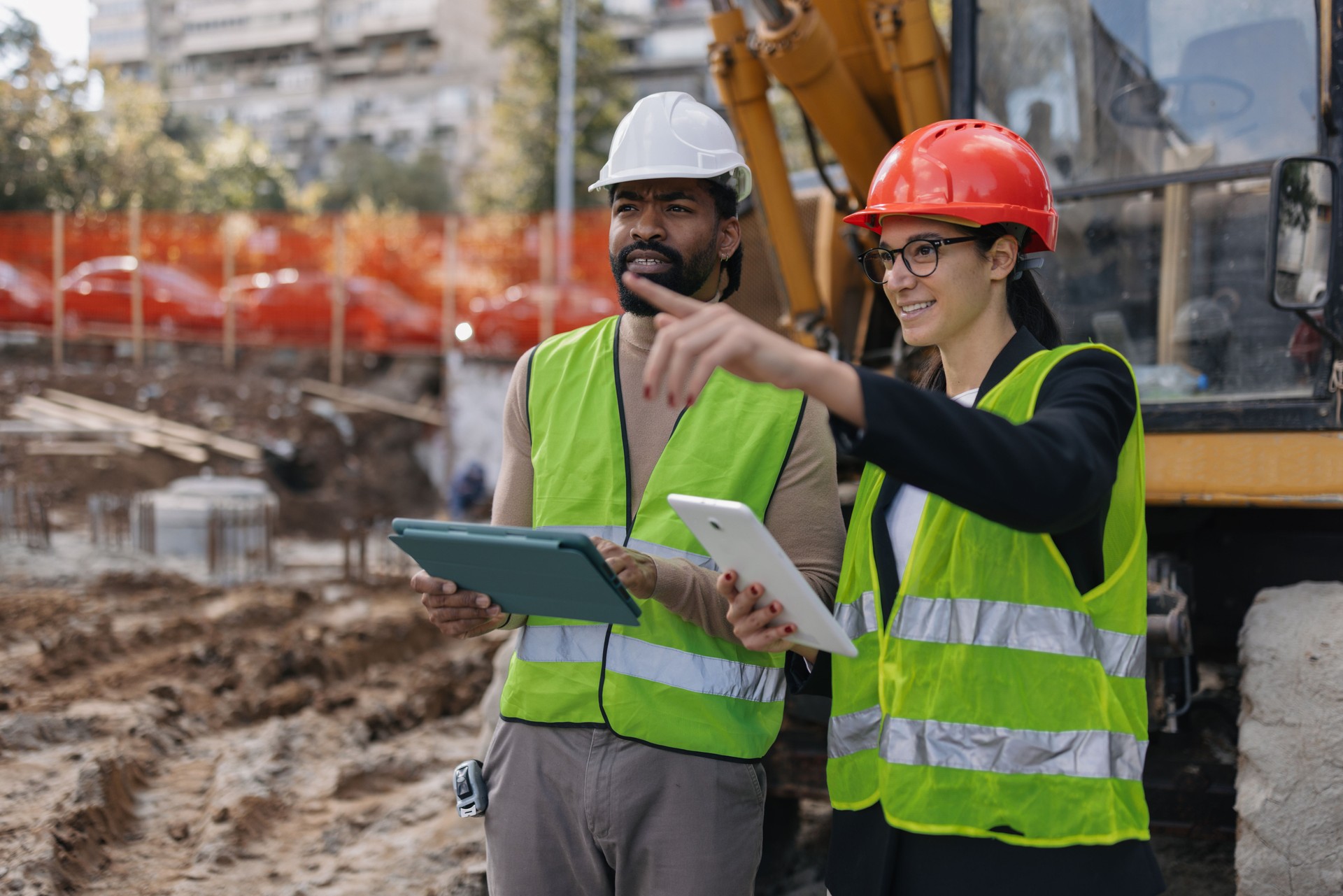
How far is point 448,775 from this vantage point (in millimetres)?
5766

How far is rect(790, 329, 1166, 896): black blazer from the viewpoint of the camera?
4.74 ft

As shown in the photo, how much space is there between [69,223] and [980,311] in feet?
60.4

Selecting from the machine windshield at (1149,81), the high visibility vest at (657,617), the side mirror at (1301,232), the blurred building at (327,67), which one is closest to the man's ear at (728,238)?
the high visibility vest at (657,617)

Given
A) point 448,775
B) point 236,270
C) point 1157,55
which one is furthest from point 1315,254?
point 236,270

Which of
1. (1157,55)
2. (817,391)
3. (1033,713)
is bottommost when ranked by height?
(1033,713)

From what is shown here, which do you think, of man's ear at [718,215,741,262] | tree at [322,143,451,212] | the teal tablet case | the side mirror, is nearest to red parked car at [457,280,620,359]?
the side mirror

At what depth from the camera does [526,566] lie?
1888mm

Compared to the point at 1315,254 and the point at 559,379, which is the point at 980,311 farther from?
the point at 1315,254

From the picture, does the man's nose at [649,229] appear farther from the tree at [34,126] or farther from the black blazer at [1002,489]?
the tree at [34,126]

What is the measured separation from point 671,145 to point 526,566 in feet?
3.26

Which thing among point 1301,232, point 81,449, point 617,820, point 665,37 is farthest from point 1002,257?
point 665,37

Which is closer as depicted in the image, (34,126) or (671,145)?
(671,145)

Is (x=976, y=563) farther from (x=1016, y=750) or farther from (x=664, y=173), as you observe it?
(x=664, y=173)

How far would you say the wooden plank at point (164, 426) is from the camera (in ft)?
50.5
